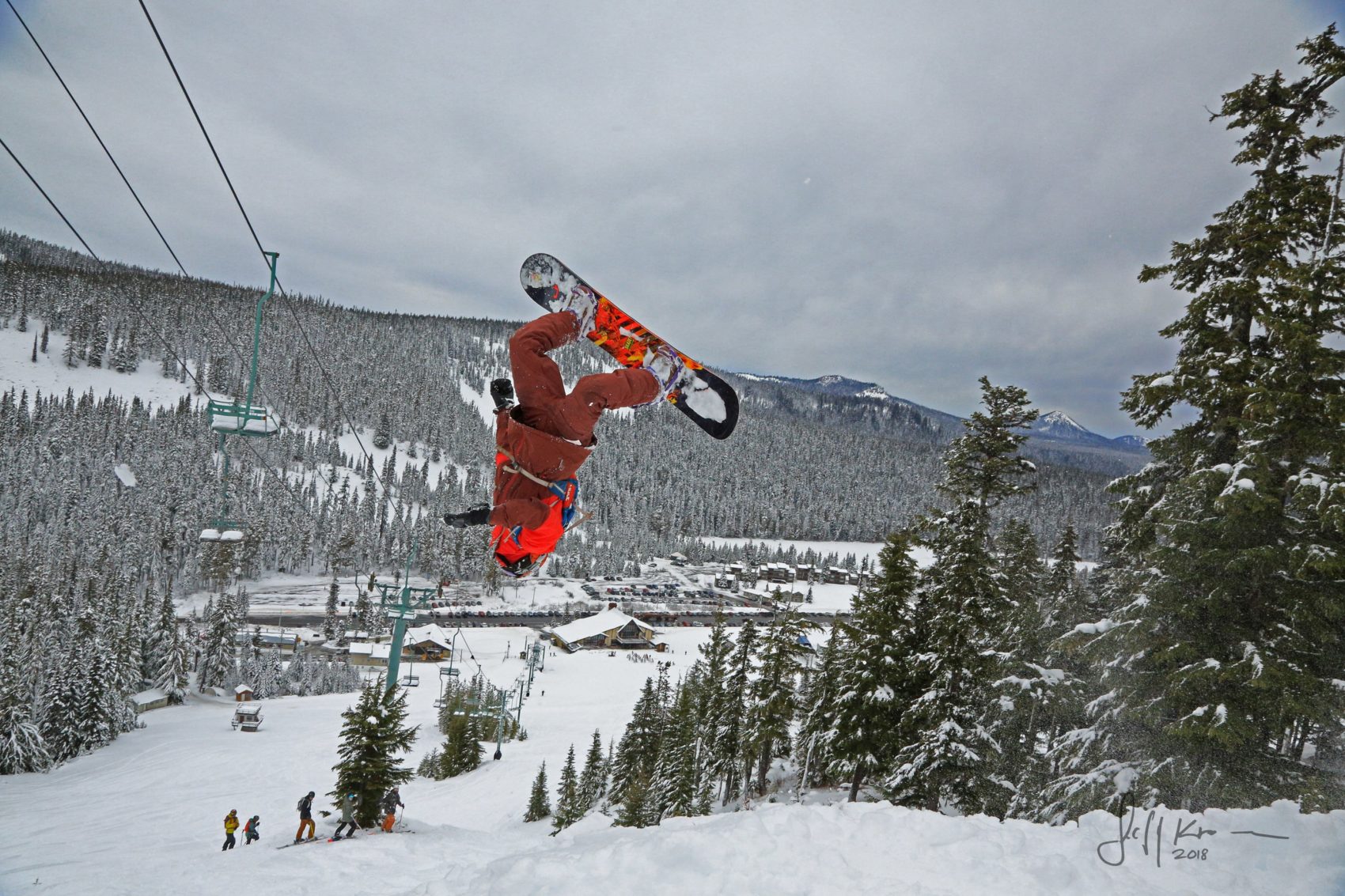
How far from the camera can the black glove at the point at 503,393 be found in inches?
211

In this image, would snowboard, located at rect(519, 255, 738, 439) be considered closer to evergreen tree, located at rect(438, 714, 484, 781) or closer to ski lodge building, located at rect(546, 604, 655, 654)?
evergreen tree, located at rect(438, 714, 484, 781)

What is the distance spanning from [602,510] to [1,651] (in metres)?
113

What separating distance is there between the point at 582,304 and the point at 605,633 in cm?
A: 6880

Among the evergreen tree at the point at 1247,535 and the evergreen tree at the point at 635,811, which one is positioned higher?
the evergreen tree at the point at 1247,535

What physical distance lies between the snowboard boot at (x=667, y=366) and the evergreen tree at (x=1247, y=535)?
6.33 meters

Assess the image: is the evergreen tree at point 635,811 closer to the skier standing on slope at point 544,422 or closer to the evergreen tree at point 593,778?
the evergreen tree at point 593,778

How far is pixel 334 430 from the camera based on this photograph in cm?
14650

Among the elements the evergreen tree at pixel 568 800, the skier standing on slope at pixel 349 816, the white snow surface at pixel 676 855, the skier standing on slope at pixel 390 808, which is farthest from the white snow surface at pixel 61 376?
the skier standing on slope at pixel 390 808

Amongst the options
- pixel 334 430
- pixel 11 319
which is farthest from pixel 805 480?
pixel 11 319

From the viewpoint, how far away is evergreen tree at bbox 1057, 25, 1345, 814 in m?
6.85

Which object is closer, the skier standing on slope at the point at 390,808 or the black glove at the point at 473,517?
the black glove at the point at 473,517

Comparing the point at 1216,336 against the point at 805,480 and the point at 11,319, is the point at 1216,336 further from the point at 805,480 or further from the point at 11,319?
the point at 11,319

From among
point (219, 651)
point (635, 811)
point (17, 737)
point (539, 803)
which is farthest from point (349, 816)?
point (219, 651)

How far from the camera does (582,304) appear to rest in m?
6.97
